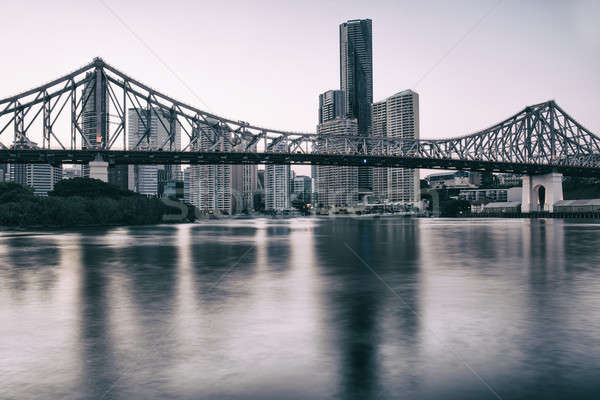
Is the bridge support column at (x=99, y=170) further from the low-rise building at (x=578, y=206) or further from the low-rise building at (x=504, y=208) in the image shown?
the low-rise building at (x=504, y=208)

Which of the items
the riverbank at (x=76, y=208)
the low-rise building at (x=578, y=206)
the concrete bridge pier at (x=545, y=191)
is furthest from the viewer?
the concrete bridge pier at (x=545, y=191)

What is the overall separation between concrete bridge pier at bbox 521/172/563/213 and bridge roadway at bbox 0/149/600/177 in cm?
235

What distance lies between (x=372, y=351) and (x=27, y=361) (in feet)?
16.2

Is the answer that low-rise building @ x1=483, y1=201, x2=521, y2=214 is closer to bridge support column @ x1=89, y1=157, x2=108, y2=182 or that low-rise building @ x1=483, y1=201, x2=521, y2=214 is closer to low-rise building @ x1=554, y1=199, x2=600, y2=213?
low-rise building @ x1=554, y1=199, x2=600, y2=213

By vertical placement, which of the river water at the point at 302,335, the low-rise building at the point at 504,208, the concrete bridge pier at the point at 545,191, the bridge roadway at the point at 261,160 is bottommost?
the river water at the point at 302,335

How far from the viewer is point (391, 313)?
10.9 meters

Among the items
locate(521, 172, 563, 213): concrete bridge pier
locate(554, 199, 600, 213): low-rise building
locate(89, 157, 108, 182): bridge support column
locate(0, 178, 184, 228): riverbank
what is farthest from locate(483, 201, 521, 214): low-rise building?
locate(89, 157, 108, 182): bridge support column

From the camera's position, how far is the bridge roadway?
4139 inches

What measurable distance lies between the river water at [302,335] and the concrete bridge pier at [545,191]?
141355mm

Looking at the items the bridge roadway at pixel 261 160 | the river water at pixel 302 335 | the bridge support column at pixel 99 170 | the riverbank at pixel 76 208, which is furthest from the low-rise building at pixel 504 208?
the river water at pixel 302 335

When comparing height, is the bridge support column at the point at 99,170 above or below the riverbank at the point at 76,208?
above

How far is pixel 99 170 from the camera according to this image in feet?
348

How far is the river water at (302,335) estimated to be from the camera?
642 cm

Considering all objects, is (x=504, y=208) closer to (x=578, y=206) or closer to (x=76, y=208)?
(x=578, y=206)
